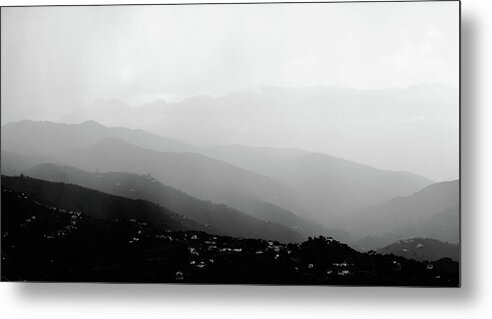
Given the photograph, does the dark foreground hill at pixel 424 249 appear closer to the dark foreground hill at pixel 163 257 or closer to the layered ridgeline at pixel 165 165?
the dark foreground hill at pixel 163 257

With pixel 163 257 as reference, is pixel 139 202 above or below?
above

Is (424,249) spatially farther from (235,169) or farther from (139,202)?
(139,202)

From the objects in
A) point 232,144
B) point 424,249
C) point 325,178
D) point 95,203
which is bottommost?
point 424,249

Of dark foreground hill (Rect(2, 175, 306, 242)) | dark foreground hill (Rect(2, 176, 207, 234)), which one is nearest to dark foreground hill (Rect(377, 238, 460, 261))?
dark foreground hill (Rect(2, 175, 306, 242))

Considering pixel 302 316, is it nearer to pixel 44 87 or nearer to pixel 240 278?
pixel 240 278

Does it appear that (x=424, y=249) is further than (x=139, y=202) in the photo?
No

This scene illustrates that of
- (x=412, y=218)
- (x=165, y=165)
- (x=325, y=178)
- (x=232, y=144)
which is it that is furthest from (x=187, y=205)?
(x=412, y=218)

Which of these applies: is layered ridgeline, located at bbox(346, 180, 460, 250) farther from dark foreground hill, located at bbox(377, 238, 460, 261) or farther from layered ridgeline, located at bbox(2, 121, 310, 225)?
layered ridgeline, located at bbox(2, 121, 310, 225)
